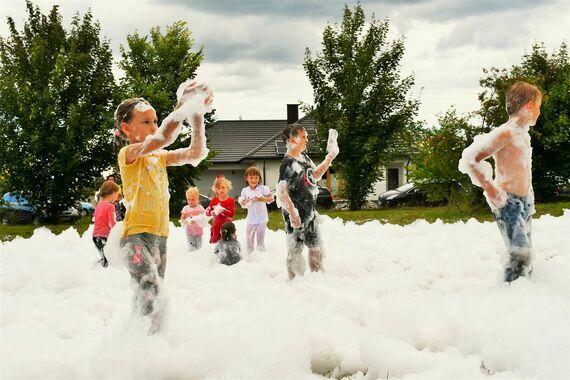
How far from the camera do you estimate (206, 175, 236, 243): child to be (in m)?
9.63

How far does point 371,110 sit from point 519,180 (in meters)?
18.9

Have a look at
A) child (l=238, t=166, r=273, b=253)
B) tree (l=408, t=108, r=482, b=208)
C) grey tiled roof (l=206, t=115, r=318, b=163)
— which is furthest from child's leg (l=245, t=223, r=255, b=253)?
grey tiled roof (l=206, t=115, r=318, b=163)

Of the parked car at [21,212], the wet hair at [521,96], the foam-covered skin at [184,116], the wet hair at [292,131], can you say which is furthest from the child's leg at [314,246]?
the parked car at [21,212]

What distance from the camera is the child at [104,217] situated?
8.79 metres

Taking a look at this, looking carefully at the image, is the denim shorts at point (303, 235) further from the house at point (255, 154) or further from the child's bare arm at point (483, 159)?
the house at point (255, 154)

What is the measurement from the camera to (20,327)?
5156mm

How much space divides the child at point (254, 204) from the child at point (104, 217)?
1.83 metres

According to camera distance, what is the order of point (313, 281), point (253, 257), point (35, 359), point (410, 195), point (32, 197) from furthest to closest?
point (410, 195), point (32, 197), point (253, 257), point (313, 281), point (35, 359)

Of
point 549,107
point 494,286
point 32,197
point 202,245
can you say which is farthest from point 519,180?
point 32,197

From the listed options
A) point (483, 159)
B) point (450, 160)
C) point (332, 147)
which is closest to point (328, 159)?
point (332, 147)

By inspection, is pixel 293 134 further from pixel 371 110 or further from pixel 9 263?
pixel 371 110

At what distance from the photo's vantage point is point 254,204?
9.75 meters

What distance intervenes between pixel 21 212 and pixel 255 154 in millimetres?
21099

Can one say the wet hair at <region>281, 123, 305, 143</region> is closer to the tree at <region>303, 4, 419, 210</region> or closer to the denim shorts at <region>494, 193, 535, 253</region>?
the denim shorts at <region>494, 193, 535, 253</region>
